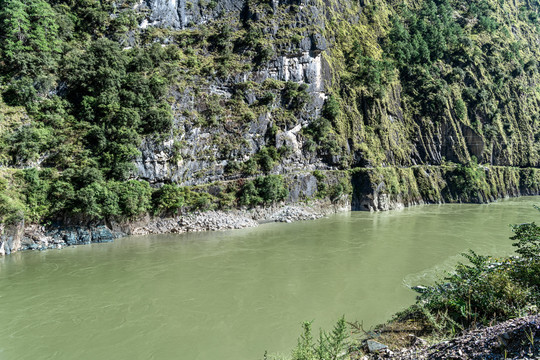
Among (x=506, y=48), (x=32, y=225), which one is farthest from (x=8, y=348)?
(x=506, y=48)

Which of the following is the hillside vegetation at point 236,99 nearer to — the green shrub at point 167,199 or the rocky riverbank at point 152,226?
the green shrub at point 167,199

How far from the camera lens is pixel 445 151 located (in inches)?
2122

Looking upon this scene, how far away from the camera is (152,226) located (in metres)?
28.2

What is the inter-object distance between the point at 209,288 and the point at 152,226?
1521 centimetres

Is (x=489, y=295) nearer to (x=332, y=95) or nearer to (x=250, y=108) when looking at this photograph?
(x=250, y=108)

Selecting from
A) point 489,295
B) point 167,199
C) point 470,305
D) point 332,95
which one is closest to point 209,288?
point 470,305

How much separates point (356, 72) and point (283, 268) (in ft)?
140

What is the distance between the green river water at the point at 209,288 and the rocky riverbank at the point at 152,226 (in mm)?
1286

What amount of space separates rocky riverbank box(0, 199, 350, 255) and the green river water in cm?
129

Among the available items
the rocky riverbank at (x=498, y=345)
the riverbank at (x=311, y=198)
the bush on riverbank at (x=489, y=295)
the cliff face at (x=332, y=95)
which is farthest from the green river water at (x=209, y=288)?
the cliff face at (x=332, y=95)

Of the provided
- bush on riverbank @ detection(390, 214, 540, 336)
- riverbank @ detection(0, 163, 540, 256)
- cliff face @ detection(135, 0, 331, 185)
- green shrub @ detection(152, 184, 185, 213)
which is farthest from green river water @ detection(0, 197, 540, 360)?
cliff face @ detection(135, 0, 331, 185)

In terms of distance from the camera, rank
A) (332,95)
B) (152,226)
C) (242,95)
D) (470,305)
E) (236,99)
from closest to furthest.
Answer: (470,305) → (152,226) → (236,99) → (242,95) → (332,95)

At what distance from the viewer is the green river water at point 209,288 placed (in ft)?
35.1

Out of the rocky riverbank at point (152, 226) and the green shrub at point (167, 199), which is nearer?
the rocky riverbank at point (152, 226)
